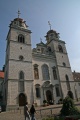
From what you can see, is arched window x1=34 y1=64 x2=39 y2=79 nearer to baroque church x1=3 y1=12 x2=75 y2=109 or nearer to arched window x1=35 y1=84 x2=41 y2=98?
baroque church x1=3 y1=12 x2=75 y2=109

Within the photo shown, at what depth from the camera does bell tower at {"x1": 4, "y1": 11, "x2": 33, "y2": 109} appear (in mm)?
24781

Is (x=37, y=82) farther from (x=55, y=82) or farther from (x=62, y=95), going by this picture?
(x=62, y=95)

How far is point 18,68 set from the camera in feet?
90.4

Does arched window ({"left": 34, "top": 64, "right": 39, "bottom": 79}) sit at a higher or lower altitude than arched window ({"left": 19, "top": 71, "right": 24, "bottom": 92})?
higher

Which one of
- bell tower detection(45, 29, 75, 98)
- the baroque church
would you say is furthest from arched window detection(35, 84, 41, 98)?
bell tower detection(45, 29, 75, 98)

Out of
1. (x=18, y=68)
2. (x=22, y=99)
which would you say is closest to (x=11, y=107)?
(x=22, y=99)

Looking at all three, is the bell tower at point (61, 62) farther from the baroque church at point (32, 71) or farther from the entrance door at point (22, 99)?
the entrance door at point (22, 99)

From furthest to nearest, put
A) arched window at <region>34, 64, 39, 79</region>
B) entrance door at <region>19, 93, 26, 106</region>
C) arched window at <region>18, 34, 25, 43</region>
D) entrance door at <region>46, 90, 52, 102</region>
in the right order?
1. arched window at <region>18, 34, 25, 43</region>
2. arched window at <region>34, 64, 39, 79</region>
3. entrance door at <region>46, 90, 52, 102</region>
4. entrance door at <region>19, 93, 26, 106</region>

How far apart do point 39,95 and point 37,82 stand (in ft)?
9.86

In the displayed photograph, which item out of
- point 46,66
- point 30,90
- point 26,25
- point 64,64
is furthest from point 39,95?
point 26,25

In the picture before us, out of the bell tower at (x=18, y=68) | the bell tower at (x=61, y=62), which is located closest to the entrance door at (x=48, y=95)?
the bell tower at (x=61, y=62)

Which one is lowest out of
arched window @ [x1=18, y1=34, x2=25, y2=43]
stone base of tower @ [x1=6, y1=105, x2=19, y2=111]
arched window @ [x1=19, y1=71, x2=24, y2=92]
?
stone base of tower @ [x1=6, y1=105, x2=19, y2=111]

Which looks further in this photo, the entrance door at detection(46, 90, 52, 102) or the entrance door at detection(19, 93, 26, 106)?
the entrance door at detection(46, 90, 52, 102)

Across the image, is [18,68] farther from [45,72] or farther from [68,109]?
[68,109]
